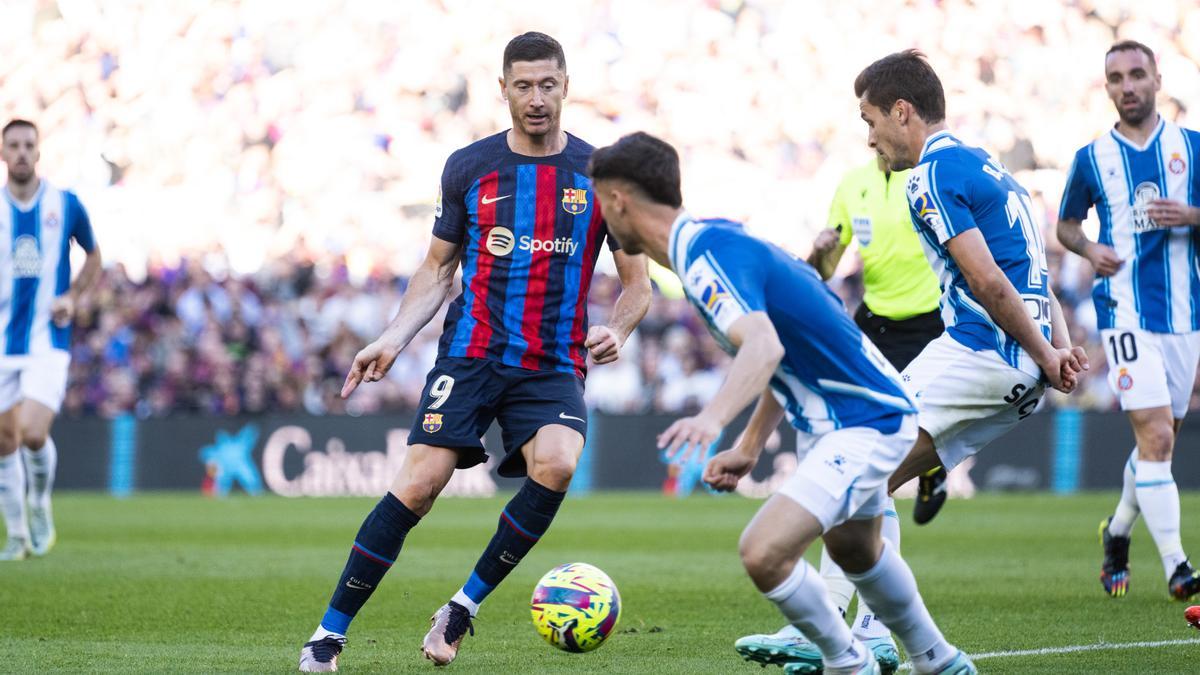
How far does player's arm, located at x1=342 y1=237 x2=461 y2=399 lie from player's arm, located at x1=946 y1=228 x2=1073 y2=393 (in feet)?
6.80

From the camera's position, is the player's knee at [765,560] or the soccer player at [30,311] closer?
the player's knee at [765,560]

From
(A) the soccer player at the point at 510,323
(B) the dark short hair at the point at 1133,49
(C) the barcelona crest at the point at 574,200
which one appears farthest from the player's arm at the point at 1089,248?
(C) the barcelona crest at the point at 574,200

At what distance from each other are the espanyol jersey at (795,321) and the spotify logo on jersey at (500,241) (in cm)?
164

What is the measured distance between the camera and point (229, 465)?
67.3ft

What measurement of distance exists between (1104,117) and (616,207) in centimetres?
2195

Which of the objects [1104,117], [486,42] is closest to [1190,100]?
[1104,117]

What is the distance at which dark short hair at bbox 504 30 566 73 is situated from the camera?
6.60m

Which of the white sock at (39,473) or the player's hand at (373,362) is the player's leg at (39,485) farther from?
the player's hand at (373,362)

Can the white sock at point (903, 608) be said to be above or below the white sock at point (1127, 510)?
above

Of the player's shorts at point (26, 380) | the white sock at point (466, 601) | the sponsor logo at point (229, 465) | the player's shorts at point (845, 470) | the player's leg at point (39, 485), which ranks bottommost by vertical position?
the sponsor logo at point (229, 465)

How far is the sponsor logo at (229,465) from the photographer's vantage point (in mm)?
20359

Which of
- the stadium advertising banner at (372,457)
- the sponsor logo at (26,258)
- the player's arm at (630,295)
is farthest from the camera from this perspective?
the stadium advertising banner at (372,457)

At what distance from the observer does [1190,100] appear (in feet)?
82.8

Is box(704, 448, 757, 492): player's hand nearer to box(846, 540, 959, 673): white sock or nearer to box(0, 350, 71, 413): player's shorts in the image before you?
box(846, 540, 959, 673): white sock
